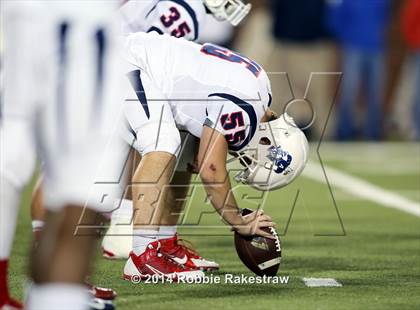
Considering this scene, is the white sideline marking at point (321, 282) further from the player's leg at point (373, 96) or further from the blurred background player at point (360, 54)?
the player's leg at point (373, 96)

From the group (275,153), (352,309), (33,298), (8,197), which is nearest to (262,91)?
(275,153)

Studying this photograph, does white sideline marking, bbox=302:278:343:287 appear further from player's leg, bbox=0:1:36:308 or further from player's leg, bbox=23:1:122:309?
player's leg, bbox=23:1:122:309

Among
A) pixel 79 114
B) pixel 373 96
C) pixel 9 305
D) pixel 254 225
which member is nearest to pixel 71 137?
pixel 79 114

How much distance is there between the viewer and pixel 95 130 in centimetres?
371

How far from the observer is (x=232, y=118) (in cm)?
550

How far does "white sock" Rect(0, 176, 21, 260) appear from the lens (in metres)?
4.14

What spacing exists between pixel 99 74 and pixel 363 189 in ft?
20.1

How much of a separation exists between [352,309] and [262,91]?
3.78 ft

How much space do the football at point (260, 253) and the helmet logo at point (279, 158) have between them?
0.84ft

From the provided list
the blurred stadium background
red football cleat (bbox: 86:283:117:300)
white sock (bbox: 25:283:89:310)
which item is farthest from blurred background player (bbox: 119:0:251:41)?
white sock (bbox: 25:283:89:310)

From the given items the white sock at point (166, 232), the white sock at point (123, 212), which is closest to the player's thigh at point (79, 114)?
the white sock at point (166, 232)

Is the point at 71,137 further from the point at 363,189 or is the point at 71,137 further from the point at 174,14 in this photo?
the point at 363,189

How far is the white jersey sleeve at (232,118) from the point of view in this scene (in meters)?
5.48

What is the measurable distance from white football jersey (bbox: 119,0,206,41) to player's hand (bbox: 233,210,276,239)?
1.49 m
